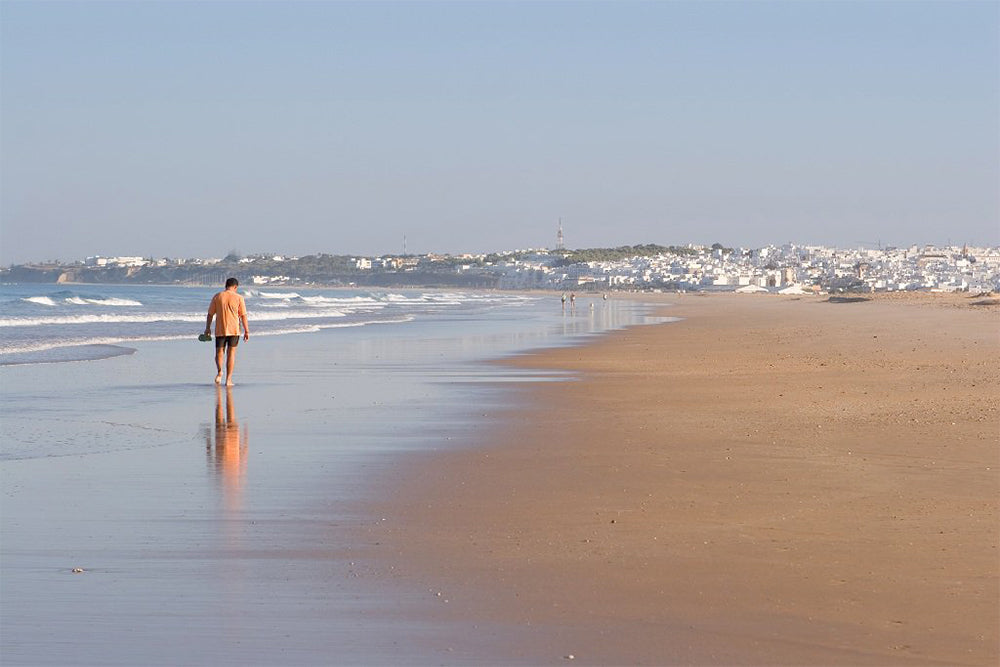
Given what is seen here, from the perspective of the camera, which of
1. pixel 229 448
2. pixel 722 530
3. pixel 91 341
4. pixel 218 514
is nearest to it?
pixel 722 530

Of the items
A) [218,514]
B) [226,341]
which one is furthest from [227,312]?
[218,514]

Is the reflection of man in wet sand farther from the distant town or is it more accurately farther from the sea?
the distant town

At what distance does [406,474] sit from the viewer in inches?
304

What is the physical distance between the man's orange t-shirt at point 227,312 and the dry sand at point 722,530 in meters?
Result: 4.59

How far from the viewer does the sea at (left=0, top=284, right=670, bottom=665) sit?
415cm

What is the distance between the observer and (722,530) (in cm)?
580

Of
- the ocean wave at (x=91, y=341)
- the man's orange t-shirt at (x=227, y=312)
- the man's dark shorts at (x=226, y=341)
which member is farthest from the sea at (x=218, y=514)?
the ocean wave at (x=91, y=341)

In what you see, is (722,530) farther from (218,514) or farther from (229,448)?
(229,448)

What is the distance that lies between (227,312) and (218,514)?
28.5ft

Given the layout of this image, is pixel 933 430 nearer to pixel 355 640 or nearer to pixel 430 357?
pixel 355 640

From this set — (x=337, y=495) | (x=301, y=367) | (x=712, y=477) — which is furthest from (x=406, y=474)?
(x=301, y=367)

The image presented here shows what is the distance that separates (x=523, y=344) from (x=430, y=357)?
5.48 metres

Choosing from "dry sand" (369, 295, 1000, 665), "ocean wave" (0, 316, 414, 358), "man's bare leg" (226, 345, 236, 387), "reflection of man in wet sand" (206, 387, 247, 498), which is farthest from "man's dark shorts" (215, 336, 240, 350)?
"ocean wave" (0, 316, 414, 358)

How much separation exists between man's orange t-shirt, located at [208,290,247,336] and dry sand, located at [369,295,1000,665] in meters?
4.59
